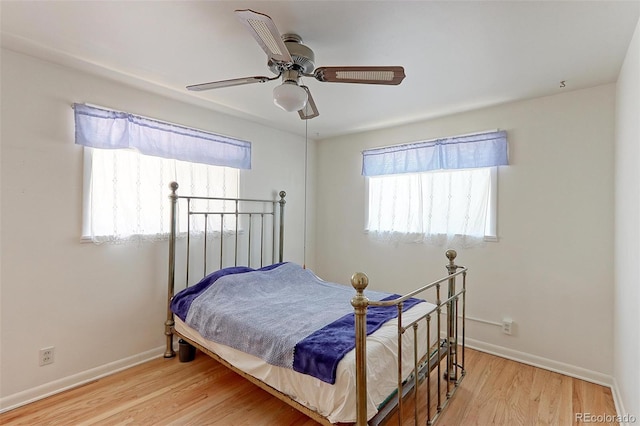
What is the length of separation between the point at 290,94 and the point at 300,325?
1382 mm

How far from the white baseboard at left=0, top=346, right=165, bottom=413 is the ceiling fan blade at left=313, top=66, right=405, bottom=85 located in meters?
2.71

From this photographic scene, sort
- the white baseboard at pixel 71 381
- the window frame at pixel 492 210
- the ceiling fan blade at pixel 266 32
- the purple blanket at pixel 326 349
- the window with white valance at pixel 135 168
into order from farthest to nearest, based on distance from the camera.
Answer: the window frame at pixel 492 210, the window with white valance at pixel 135 168, the white baseboard at pixel 71 381, the purple blanket at pixel 326 349, the ceiling fan blade at pixel 266 32

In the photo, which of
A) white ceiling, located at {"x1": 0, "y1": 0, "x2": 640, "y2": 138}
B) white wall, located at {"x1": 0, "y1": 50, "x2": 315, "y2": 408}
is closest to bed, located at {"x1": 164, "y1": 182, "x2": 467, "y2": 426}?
white wall, located at {"x1": 0, "y1": 50, "x2": 315, "y2": 408}

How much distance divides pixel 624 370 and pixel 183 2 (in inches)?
133

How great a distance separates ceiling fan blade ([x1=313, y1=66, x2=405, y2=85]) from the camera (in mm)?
1572

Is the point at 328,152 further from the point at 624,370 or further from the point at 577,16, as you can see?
the point at 624,370

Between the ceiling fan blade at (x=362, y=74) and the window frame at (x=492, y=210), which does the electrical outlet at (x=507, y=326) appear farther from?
the ceiling fan blade at (x=362, y=74)

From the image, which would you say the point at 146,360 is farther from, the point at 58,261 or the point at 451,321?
the point at 451,321

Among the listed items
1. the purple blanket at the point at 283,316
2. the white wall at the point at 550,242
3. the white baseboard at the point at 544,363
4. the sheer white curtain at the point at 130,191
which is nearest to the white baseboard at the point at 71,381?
Answer: the purple blanket at the point at 283,316

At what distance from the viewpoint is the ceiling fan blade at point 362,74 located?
157 centimetres

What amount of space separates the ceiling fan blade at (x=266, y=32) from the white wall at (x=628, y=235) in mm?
1875

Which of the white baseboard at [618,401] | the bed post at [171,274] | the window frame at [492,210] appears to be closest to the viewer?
the white baseboard at [618,401]

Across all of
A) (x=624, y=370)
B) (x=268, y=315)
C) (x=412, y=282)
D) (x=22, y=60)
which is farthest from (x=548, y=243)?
(x=22, y=60)

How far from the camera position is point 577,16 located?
5.29 ft
